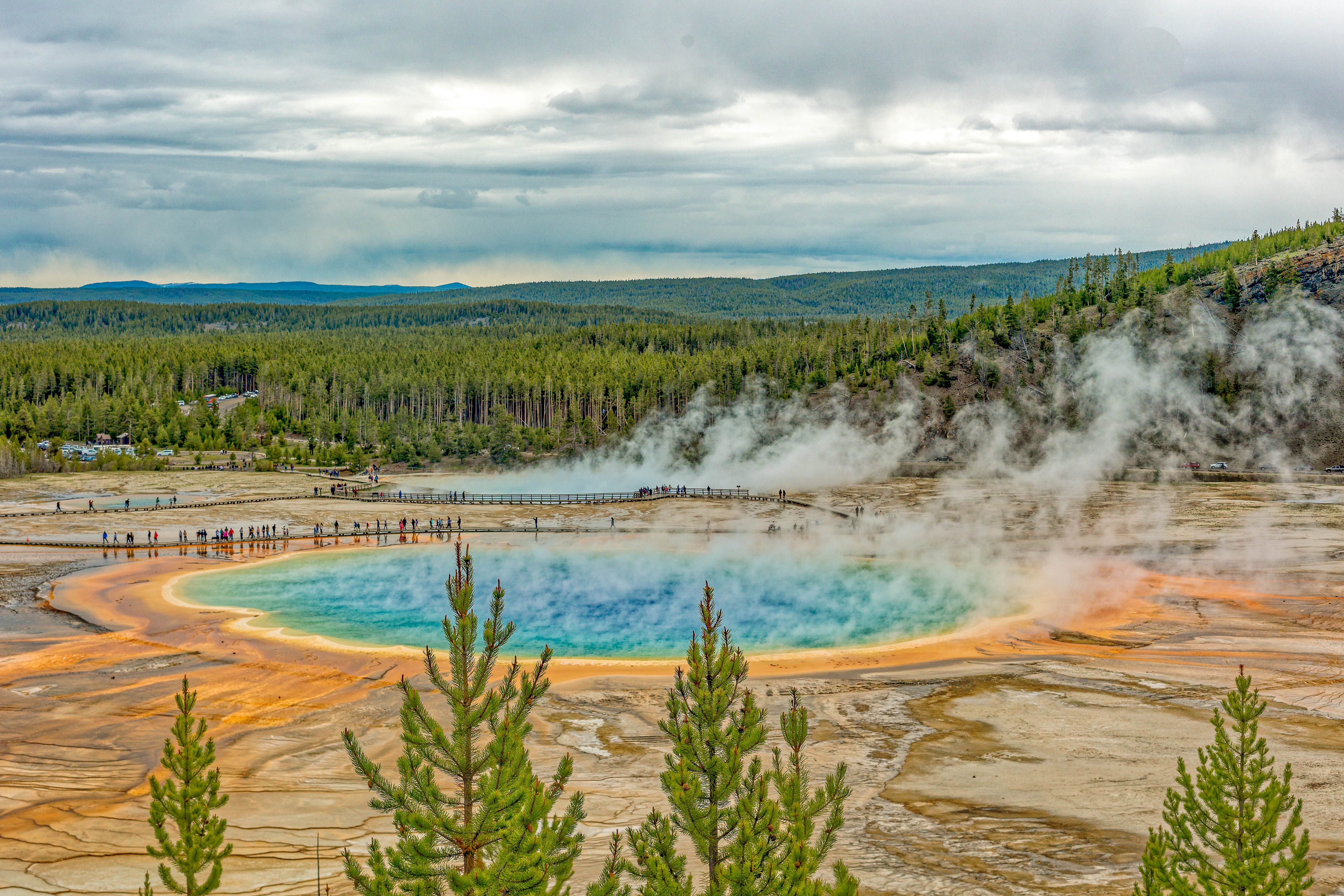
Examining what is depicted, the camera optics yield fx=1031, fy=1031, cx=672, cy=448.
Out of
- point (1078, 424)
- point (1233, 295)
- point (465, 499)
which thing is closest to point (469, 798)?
point (465, 499)

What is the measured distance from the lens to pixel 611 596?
50.0 meters

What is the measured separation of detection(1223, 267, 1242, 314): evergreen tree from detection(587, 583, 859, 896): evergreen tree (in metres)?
112

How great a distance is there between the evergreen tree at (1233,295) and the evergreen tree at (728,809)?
369ft

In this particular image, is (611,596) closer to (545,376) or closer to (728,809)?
(728,809)

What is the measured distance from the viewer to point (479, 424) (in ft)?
424

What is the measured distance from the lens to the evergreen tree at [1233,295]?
355ft

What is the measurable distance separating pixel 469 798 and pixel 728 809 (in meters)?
3.11

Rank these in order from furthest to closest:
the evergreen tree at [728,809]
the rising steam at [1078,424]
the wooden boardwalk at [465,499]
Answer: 1. the rising steam at [1078,424]
2. the wooden boardwalk at [465,499]
3. the evergreen tree at [728,809]

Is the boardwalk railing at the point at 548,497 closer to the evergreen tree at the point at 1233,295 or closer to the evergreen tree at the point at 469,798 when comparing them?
the evergreen tree at the point at 1233,295

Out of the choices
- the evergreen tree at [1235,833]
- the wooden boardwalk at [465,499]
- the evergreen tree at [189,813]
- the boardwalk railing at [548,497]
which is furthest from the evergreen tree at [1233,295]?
the evergreen tree at [189,813]

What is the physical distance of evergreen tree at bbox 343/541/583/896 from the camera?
10.6 metres

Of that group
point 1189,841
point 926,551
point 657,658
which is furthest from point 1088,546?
point 1189,841

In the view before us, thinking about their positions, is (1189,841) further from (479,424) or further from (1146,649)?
(479,424)

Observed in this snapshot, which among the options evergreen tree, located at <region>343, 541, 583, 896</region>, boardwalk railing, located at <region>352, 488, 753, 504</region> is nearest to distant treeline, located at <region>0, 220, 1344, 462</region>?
boardwalk railing, located at <region>352, 488, 753, 504</region>
